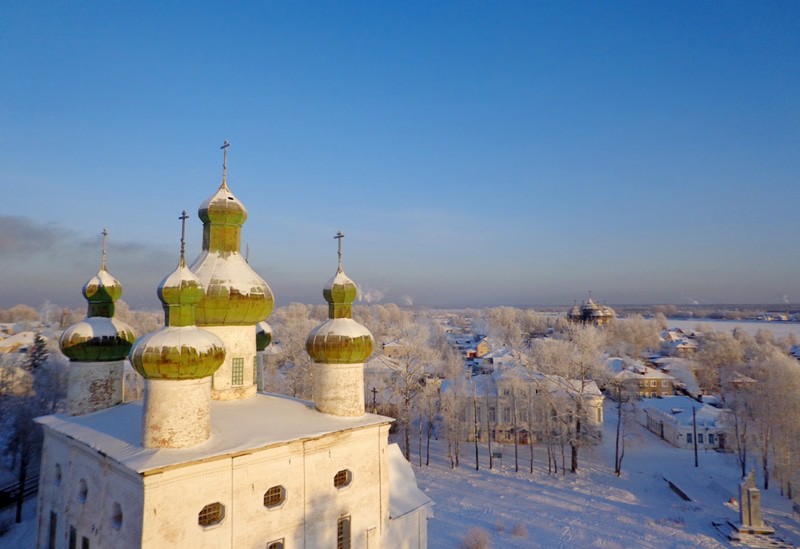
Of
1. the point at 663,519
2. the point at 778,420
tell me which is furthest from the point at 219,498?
the point at 778,420

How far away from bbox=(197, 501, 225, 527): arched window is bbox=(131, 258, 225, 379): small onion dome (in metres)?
2.46

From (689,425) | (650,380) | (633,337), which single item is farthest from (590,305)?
(689,425)

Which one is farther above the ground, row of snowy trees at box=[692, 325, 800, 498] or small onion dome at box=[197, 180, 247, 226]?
small onion dome at box=[197, 180, 247, 226]

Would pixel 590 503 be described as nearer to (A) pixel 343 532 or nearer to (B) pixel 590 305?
(A) pixel 343 532

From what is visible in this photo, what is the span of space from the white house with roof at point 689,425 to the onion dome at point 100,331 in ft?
114

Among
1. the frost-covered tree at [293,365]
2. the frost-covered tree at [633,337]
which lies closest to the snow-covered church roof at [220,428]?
the frost-covered tree at [293,365]

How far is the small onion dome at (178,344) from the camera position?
8.88 meters

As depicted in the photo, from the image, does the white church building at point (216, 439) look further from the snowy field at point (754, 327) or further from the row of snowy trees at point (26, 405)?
the snowy field at point (754, 327)

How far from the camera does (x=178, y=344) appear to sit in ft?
29.5

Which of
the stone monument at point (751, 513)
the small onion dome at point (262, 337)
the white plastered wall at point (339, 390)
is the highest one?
the small onion dome at point (262, 337)

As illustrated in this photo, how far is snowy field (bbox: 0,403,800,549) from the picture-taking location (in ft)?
62.7

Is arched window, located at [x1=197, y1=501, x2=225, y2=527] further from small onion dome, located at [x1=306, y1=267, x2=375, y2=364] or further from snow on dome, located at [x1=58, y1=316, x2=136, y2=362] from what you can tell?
snow on dome, located at [x1=58, y1=316, x2=136, y2=362]

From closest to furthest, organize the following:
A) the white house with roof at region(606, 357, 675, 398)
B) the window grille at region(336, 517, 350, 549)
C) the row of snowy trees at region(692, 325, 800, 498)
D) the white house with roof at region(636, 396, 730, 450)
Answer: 1. the window grille at region(336, 517, 350, 549)
2. the row of snowy trees at region(692, 325, 800, 498)
3. the white house with roof at region(636, 396, 730, 450)
4. the white house with roof at region(606, 357, 675, 398)

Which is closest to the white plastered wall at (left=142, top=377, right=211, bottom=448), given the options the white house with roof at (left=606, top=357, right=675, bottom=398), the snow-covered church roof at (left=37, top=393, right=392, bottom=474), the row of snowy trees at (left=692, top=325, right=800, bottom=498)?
the snow-covered church roof at (left=37, top=393, right=392, bottom=474)
